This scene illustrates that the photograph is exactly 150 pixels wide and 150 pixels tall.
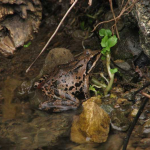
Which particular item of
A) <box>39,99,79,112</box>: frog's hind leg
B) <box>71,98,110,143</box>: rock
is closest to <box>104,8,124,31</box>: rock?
<box>39,99,79,112</box>: frog's hind leg

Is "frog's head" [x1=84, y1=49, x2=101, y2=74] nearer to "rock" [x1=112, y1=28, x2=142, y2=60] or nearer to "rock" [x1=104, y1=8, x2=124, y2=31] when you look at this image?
"rock" [x1=112, y1=28, x2=142, y2=60]

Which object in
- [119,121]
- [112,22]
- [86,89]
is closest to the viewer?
[119,121]

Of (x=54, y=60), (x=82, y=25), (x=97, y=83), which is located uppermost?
(x=82, y=25)

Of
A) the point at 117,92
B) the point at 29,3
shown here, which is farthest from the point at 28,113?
the point at 29,3

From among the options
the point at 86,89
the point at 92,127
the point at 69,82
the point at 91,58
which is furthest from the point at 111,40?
the point at 92,127

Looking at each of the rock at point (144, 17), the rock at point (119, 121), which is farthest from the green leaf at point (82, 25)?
the rock at point (119, 121)

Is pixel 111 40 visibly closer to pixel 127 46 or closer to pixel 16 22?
pixel 127 46

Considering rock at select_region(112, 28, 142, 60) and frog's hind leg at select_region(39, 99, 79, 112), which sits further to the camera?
rock at select_region(112, 28, 142, 60)

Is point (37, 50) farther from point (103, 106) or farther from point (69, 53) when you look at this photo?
point (103, 106)
